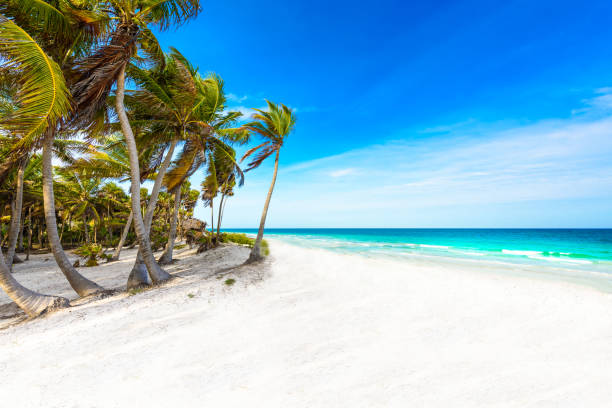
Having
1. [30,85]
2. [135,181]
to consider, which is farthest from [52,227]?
[30,85]

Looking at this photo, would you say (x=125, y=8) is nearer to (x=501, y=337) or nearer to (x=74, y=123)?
(x=74, y=123)

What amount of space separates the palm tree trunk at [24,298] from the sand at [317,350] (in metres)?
0.37

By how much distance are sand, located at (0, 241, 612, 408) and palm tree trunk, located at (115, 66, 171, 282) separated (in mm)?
1096

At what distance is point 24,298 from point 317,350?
6.32m

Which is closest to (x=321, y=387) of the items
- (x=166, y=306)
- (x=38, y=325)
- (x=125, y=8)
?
(x=166, y=306)

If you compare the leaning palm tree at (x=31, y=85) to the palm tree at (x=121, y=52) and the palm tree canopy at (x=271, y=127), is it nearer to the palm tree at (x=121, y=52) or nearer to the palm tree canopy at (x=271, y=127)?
the palm tree at (x=121, y=52)

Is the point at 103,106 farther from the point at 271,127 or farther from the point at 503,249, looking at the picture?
the point at 503,249

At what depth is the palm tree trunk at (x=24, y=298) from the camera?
16.4 ft

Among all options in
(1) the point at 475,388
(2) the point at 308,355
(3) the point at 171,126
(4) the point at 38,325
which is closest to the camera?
(1) the point at 475,388

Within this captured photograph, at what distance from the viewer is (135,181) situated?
654 centimetres

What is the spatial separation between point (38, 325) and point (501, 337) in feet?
26.8

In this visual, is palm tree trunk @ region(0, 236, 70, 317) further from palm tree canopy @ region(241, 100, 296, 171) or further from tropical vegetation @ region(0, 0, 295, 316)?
palm tree canopy @ region(241, 100, 296, 171)

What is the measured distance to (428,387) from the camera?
2.79 metres

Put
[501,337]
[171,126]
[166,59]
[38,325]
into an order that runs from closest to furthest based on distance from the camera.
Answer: [501,337], [38,325], [166,59], [171,126]
